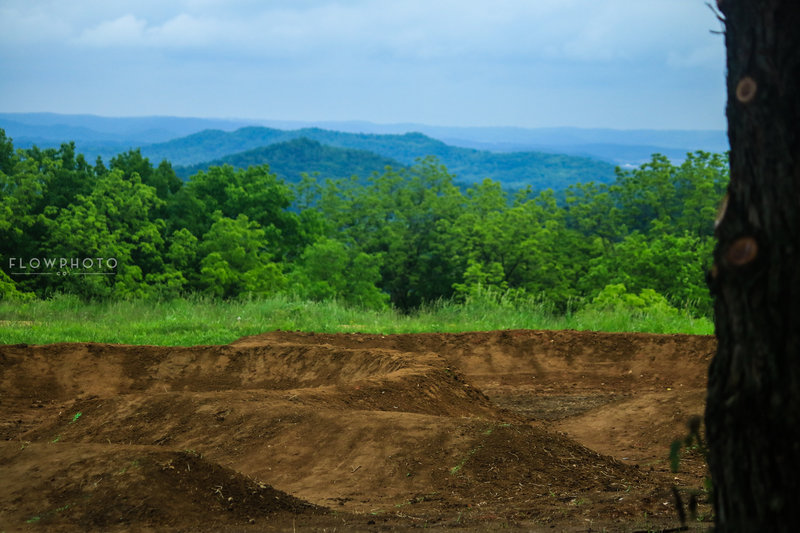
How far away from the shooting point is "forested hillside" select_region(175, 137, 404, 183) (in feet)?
436

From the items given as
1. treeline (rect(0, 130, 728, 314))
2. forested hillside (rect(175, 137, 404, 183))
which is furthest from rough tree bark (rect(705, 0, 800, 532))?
forested hillside (rect(175, 137, 404, 183))

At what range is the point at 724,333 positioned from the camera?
2.89 meters

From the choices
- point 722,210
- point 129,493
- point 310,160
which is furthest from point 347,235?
point 310,160

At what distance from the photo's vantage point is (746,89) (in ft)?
9.53

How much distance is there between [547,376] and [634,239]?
2799 centimetres

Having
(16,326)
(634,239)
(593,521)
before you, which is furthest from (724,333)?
(634,239)

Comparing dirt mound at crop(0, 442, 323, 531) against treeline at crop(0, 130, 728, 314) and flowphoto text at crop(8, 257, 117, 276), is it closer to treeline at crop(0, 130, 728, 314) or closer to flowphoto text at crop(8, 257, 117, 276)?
treeline at crop(0, 130, 728, 314)

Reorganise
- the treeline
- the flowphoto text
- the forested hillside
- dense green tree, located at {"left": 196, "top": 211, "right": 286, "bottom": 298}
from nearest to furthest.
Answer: the flowphoto text → the treeline → dense green tree, located at {"left": 196, "top": 211, "right": 286, "bottom": 298} → the forested hillside

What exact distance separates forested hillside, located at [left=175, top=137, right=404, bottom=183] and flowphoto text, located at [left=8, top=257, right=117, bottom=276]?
3885 inches

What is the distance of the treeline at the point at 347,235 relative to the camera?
32.0 metres

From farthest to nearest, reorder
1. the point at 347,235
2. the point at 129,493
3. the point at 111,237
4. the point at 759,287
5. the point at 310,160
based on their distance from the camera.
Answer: the point at 310,160 → the point at 347,235 → the point at 111,237 → the point at 129,493 → the point at 759,287

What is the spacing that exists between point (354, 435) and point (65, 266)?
25.9 metres

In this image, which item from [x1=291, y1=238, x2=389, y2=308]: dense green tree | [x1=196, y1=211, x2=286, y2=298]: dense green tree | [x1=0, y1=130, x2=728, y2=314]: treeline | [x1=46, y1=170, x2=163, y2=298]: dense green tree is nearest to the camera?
[x1=46, y1=170, x2=163, y2=298]: dense green tree

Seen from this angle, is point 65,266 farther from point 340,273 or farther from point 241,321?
point 241,321
